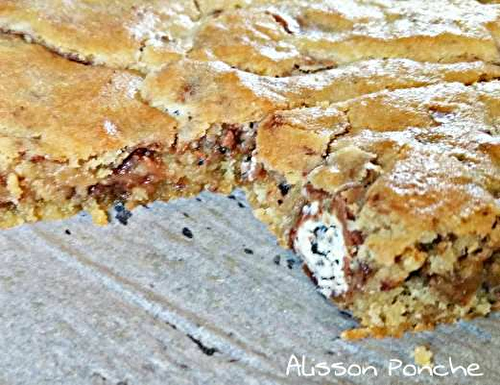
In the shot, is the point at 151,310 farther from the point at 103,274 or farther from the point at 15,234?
the point at 15,234

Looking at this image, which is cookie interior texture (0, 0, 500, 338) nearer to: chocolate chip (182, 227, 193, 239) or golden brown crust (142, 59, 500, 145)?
golden brown crust (142, 59, 500, 145)

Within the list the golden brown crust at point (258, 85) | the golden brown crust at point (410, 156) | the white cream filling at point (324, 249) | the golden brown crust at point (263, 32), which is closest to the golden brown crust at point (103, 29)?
the golden brown crust at point (263, 32)

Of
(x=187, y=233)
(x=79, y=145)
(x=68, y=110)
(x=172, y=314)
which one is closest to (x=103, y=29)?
(x=68, y=110)

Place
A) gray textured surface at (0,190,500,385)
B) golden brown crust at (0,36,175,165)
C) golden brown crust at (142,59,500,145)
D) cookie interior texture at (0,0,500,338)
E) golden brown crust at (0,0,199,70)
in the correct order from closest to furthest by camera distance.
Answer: gray textured surface at (0,190,500,385)
cookie interior texture at (0,0,500,338)
golden brown crust at (0,36,175,165)
golden brown crust at (142,59,500,145)
golden brown crust at (0,0,199,70)

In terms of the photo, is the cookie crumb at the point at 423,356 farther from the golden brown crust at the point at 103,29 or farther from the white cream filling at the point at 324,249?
the golden brown crust at the point at 103,29

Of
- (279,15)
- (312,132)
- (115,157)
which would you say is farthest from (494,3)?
(115,157)

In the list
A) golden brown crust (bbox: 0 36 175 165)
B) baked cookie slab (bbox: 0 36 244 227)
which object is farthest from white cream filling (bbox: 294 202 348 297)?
golden brown crust (bbox: 0 36 175 165)

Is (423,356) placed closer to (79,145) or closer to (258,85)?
(258,85)
